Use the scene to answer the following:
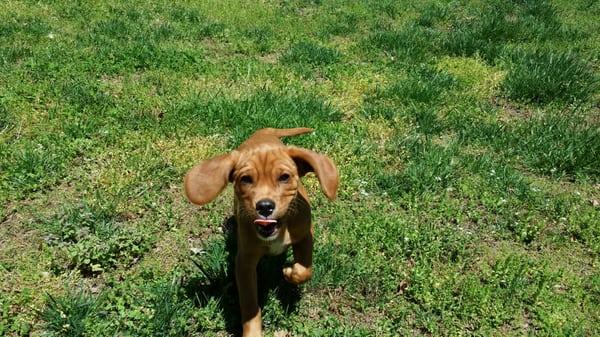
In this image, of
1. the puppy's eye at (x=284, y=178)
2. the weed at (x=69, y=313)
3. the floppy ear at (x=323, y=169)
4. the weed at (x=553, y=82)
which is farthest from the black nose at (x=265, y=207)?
the weed at (x=553, y=82)

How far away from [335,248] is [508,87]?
3853 mm

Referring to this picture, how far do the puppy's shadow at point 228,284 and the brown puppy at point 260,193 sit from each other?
1.10 ft

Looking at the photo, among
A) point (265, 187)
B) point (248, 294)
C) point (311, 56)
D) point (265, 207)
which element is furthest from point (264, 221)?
point (311, 56)

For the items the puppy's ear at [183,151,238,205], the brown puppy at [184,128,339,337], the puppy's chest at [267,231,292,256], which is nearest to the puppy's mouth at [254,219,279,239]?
the brown puppy at [184,128,339,337]

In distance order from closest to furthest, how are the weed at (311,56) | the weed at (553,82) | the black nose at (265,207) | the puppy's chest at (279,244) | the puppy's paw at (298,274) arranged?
the black nose at (265,207), the puppy's chest at (279,244), the puppy's paw at (298,274), the weed at (553,82), the weed at (311,56)

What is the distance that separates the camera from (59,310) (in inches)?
146

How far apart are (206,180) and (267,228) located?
45cm

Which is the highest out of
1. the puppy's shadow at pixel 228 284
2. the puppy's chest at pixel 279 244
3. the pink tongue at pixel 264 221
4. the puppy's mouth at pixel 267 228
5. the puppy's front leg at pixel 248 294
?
the pink tongue at pixel 264 221

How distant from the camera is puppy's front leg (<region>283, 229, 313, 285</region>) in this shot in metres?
3.79

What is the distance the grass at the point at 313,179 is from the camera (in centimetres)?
405

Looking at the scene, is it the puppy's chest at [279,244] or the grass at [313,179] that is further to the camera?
the grass at [313,179]

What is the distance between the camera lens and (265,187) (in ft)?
10.9

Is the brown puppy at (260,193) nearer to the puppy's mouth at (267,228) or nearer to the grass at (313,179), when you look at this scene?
the puppy's mouth at (267,228)

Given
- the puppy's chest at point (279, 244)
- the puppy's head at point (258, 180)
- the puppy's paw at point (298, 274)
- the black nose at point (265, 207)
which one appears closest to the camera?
the black nose at point (265, 207)
